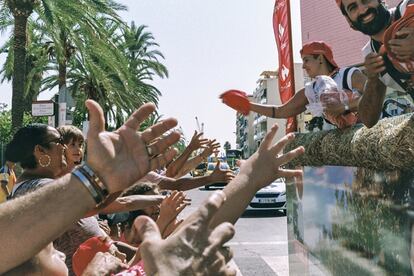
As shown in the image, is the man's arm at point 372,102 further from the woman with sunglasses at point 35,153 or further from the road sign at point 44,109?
the road sign at point 44,109

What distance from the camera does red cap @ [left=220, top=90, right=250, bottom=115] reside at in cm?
303

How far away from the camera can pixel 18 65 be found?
503 inches

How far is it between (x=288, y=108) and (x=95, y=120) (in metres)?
1.90

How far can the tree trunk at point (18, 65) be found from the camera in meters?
12.7

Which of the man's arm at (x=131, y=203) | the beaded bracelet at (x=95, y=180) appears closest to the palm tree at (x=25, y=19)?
the man's arm at (x=131, y=203)

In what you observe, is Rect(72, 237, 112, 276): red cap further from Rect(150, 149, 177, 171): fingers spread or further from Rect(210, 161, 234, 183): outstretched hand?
Rect(210, 161, 234, 183): outstretched hand

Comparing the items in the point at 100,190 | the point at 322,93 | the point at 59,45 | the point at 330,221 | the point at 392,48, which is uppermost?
the point at 59,45

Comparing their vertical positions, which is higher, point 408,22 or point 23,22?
point 23,22

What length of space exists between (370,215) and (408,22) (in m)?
0.83

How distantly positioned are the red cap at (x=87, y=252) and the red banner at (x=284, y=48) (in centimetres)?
402

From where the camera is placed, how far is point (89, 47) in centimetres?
1505

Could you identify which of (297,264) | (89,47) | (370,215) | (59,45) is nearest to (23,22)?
(59,45)

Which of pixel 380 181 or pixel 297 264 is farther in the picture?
pixel 297 264

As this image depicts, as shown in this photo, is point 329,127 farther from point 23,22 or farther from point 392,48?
point 23,22
